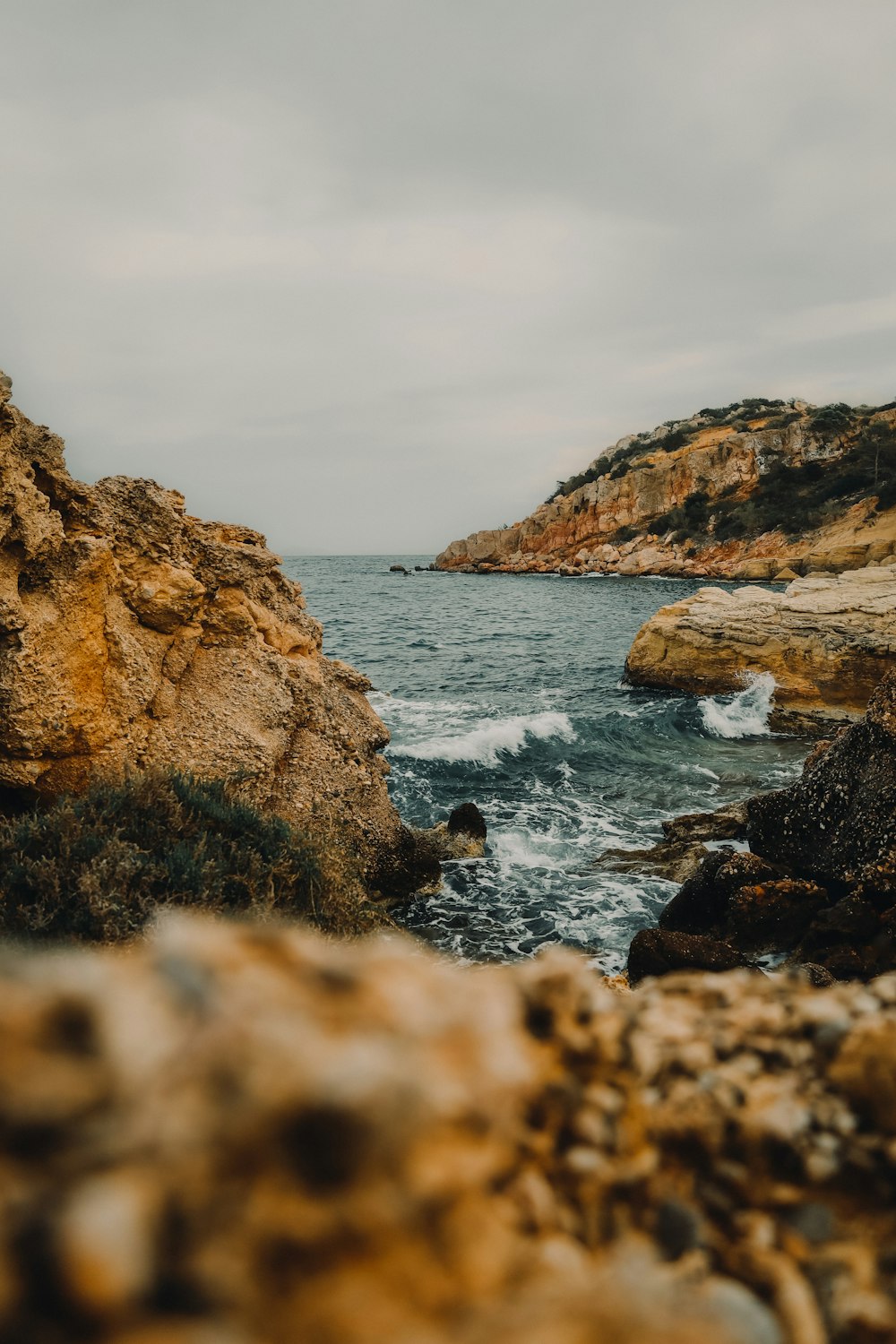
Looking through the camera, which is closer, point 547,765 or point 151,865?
point 151,865

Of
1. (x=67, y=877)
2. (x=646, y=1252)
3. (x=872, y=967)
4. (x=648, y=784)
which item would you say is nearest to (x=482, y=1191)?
(x=646, y=1252)

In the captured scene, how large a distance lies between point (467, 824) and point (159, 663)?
556cm

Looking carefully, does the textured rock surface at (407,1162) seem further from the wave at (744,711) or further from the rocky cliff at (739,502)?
the rocky cliff at (739,502)

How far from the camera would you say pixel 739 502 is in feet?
224

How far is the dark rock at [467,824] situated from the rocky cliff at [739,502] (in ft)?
152

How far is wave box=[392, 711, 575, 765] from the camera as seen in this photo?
614 inches

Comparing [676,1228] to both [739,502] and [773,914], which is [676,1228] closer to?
[773,914]

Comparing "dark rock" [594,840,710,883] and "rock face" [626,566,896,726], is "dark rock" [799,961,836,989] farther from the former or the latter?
"rock face" [626,566,896,726]

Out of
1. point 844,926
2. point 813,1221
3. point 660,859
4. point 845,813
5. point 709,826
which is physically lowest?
point 660,859

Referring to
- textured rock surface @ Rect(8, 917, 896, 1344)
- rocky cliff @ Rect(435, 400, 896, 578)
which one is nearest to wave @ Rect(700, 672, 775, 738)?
textured rock surface @ Rect(8, 917, 896, 1344)

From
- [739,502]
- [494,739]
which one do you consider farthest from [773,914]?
[739,502]

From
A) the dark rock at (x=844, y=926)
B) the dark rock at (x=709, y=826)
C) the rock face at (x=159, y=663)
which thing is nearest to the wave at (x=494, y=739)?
the dark rock at (x=709, y=826)

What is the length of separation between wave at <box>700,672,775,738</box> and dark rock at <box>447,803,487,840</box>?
379 inches

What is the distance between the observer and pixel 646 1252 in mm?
1073
